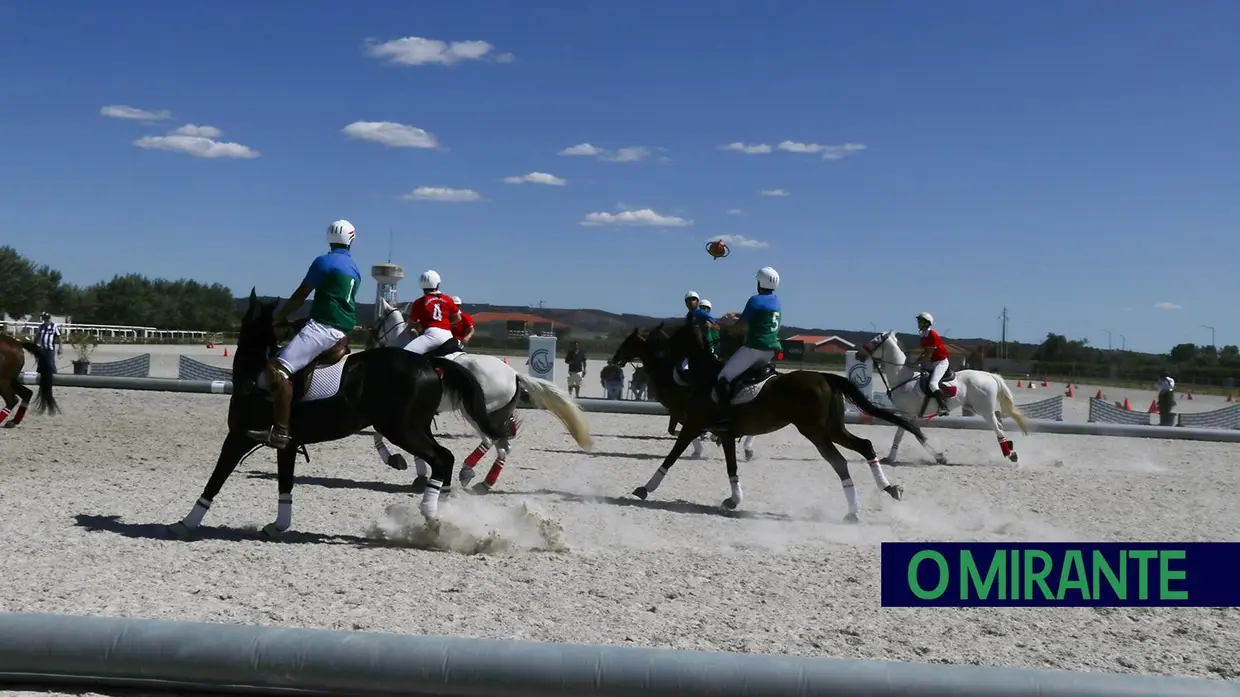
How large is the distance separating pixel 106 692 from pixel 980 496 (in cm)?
975

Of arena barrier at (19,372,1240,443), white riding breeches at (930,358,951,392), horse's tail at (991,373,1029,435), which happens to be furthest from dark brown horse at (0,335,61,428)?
horse's tail at (991,373,1029,435)

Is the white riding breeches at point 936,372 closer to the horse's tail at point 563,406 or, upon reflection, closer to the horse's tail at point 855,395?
the horse's tail at point 855,395

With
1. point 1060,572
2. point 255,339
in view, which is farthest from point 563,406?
point 1060,572

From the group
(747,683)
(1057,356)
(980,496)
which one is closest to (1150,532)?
(980,496)

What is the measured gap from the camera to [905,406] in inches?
648

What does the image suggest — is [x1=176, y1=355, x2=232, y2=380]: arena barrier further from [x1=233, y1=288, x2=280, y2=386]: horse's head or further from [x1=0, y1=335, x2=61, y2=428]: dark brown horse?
[x1=233, y1=288, x2=280, y2=386]: horse's head

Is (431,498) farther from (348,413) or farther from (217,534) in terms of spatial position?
(217,534)

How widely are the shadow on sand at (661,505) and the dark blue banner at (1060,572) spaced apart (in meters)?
5.68

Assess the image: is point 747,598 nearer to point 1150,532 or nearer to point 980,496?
point 1150,532

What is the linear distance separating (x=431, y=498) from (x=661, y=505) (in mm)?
3083

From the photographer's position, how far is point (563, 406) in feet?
35.8

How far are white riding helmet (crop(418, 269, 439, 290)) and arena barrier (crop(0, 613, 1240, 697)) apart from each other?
8.70 m

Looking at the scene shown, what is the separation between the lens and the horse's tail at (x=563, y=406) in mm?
10836

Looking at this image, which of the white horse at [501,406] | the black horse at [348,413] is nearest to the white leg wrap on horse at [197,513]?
the black horse at [348,413]
